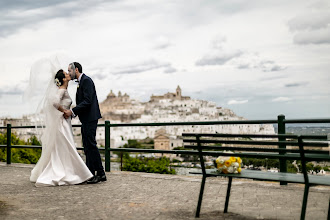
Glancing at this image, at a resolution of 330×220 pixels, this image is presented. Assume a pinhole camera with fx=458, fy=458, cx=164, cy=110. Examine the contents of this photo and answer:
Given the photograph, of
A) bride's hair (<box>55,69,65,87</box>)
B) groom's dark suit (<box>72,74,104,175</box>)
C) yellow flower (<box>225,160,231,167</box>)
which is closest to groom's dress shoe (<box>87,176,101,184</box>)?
groom's dark suit (<box>72,74,104,175</box>)

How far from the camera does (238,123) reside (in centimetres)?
736

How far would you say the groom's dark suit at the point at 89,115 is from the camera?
7793mm

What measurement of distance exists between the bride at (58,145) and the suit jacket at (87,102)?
0.37 meters

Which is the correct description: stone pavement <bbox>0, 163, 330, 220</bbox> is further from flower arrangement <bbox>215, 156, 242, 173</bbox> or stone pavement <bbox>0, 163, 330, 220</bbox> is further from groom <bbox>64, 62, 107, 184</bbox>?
flower arrangement <bbox>215, 156, 242, 173</bbox>

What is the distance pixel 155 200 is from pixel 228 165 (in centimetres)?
148

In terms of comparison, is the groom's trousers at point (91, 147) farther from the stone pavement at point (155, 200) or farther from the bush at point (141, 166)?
the bush at point (141, 166)

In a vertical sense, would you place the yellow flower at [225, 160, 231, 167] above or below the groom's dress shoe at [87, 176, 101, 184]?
above

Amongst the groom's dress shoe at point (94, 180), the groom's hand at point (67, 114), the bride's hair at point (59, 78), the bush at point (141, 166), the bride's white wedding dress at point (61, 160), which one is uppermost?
the bride's hair at point (59, 78)

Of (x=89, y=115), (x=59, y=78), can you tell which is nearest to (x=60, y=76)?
(x=59, y=78)

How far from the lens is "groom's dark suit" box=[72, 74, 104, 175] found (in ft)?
25.6

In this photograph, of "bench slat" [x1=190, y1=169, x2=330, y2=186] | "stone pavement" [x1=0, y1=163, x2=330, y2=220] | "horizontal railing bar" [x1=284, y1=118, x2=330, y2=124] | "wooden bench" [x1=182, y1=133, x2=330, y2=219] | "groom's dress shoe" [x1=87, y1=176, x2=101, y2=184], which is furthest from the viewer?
"groom's dress shoe" [x1=87, y1=176, x2=101, y2=184]

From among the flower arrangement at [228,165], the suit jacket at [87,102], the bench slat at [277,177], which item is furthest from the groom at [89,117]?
the flower arrangement at [228,165]

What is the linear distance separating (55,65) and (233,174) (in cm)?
453

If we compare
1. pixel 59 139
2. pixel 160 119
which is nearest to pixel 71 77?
pixel 59 139
